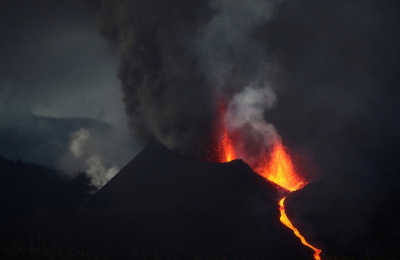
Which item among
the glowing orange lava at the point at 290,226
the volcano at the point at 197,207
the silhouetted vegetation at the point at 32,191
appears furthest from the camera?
the silhouetted vegetation at the point at 32,191

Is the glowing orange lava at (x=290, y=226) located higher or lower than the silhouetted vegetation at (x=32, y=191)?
lower

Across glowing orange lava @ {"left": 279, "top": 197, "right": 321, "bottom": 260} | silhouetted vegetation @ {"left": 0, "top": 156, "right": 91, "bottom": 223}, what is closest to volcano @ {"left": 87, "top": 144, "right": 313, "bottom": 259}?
A: glowing orange lava @ {"left": 279, "top": 197, "right": 321, "bottom": 260}

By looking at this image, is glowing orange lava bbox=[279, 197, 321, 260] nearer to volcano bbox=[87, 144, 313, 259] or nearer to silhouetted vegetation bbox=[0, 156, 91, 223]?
volcano bbox=[87, 144, 313, 259]

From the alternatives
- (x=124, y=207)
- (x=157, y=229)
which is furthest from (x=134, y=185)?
(x=157, y=229)

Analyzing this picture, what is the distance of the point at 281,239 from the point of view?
83.2m

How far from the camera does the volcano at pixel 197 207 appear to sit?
83812 mm

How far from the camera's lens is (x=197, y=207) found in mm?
95562

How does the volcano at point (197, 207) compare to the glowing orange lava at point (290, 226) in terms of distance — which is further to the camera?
the volcano at point (197, 207)

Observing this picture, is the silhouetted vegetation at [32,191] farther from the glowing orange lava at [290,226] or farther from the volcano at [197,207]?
the glowing orange lava at [290,226]

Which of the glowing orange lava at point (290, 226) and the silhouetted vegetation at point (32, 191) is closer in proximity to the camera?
the glowing orange lava at point (290, 226)

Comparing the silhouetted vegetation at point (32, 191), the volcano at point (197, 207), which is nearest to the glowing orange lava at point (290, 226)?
the volcano at point (197, 207)

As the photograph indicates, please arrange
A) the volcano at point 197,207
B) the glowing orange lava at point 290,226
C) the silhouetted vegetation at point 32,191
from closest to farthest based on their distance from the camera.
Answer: the glowing orange lava at point 290,226 → the volcano at point 197,207 → the silhouetted vegetation at point 32,191

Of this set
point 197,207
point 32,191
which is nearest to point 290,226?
point 197,207

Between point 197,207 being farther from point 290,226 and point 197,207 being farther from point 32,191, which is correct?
point 32,191
